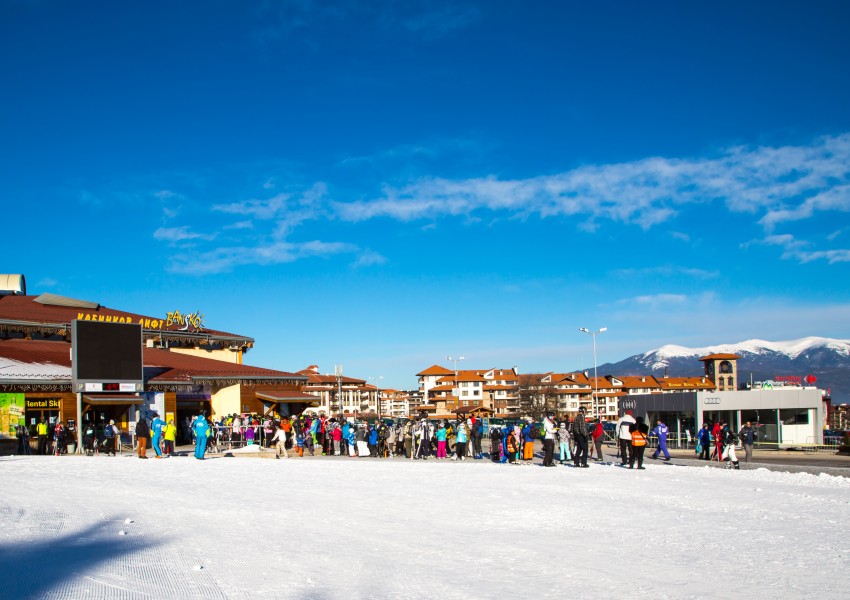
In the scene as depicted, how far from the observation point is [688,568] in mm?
8945

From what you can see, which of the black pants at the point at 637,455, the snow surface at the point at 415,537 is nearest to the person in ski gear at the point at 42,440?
the snow surface at the point at 415,537

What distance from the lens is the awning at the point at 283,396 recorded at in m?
45.3

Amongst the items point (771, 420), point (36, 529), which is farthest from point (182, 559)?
point (771, 420)

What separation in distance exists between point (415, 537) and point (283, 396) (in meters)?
36.2

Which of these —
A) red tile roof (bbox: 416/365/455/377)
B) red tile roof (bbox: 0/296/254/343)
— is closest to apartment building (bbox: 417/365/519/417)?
red tile roof (bbox: 416/365/455/377)

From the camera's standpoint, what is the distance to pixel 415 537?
35.0 feet

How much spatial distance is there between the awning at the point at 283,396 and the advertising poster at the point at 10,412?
590 inches

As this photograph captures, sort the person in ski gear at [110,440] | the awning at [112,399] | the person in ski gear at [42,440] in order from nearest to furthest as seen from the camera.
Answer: the person in ski gear at [42,440] < the person in ski gear at [110,440] < the awning at [112,399]

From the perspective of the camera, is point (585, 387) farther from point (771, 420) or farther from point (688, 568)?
point (688, 568)

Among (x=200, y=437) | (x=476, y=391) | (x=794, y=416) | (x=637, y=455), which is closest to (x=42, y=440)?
(x=200, y=437)

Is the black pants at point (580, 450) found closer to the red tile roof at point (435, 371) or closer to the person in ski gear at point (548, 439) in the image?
the person in ski gear at point (548, 439)

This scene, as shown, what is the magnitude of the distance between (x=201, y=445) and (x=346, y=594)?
18.9 metres

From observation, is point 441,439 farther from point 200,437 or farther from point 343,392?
point 343,392

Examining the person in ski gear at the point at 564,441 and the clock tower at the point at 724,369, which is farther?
the clock tower at the point at 724,369
